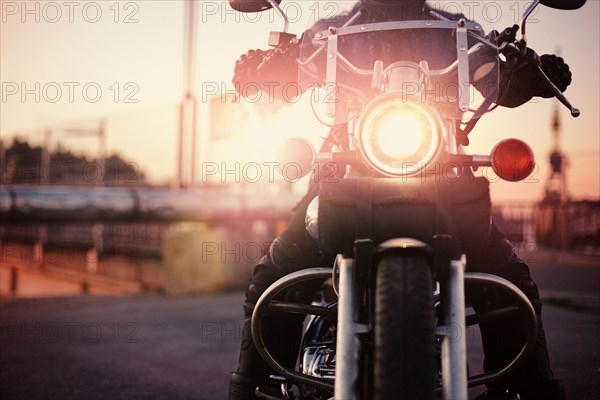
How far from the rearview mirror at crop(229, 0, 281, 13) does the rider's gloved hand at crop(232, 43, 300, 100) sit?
0.20 m

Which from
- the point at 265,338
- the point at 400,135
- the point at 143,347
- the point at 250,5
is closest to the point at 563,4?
the point at 400,135

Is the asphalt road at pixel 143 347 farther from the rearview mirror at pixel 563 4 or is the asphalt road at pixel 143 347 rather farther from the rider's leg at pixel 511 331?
the rearview mirror at pixel 563 4

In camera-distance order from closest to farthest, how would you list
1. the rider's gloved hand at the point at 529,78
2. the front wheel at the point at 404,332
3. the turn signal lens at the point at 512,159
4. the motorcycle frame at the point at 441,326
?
the front wheel at the point at 404,332
the motorcycle frame at the point at 441,326
the turn signal lens at the point at 512,159
the rider's gloved hand at the point at 529,78

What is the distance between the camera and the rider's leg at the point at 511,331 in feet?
6.82

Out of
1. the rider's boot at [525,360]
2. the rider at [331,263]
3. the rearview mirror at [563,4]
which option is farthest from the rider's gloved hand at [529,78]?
the rider's boot at [525,360]

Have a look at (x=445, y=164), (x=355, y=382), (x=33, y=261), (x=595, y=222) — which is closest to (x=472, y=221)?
(x=445, y=164)

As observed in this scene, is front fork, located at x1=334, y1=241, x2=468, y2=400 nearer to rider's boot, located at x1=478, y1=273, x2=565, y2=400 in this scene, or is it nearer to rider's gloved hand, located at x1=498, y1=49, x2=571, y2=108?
rider's boot, located at x1=478, y1=273, x2=565, y2=400

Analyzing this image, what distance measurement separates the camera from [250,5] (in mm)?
2490

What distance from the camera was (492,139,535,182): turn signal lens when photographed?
1804mm

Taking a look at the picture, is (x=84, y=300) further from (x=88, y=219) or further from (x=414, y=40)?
(x=414, y=40)

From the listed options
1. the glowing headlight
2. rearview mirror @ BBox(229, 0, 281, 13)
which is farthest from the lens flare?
rearview mirror @ BBox(229, 0, 281, 13)

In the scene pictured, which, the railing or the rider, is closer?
the rider

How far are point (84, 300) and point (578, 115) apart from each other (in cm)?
718

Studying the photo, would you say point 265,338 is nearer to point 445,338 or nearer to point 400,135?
point 445,338
